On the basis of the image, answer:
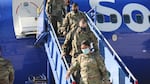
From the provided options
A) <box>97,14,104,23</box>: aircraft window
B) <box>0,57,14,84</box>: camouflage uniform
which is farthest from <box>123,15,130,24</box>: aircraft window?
<box>0,57,14,84</box>: camouflage uniform

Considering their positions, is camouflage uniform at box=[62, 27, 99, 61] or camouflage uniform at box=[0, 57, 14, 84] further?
camouflage uniform at box=[62, 27, 99, 61]

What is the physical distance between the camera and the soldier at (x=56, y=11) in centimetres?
Result: 1712

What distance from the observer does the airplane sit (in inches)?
738

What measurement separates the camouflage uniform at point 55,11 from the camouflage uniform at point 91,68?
190 inches

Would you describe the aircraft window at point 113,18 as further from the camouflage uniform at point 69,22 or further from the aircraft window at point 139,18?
the camouflage uniform at point 69,22

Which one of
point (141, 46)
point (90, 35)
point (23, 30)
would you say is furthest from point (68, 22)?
point (141, 46)

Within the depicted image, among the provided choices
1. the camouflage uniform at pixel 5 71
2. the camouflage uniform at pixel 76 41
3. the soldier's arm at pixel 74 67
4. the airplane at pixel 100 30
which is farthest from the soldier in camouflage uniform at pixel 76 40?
the airplane at pixel 100 30

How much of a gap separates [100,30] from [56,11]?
2.77 m

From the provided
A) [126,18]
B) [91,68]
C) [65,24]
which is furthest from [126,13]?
[91,68]

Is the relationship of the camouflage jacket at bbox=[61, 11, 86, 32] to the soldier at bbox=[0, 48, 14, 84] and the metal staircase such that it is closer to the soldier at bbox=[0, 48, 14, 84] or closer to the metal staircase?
the metal staircase

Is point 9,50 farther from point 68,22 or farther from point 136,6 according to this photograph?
point 136,6

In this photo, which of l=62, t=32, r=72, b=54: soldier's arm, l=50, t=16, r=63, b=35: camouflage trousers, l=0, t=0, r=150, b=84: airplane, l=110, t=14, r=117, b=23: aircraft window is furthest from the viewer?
l=110, t=14, r=117, b=23: aircraft window

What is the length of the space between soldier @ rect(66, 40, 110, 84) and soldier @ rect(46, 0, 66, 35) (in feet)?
15.8

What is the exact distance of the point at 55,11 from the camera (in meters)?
17.3
